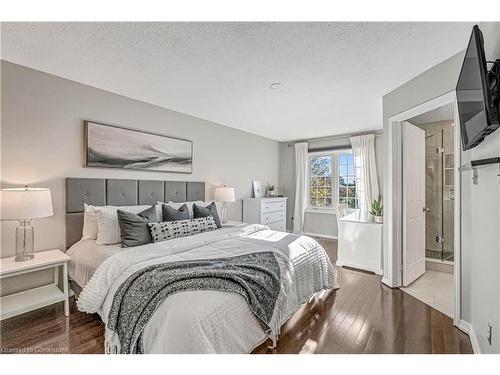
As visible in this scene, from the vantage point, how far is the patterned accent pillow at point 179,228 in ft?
8.04

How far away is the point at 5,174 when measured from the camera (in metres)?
2.20

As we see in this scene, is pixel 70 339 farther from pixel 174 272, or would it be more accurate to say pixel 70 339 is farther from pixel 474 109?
pixel 474 109

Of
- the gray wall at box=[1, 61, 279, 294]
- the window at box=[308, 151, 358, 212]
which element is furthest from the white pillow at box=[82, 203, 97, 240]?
the window at box=[308, 151, 358, 212]

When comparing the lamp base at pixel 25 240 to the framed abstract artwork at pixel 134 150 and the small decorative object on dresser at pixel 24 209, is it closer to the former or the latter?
the small decorative object on dresser at pixel 24 209

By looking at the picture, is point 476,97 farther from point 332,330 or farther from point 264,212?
point 264,212

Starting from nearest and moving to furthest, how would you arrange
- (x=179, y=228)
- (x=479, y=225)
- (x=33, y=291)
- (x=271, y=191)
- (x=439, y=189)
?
(x=479, y=225) → (x=33, y=291) → (x=179, y=228) → (x=439, y=189) → (x=271, y=191)

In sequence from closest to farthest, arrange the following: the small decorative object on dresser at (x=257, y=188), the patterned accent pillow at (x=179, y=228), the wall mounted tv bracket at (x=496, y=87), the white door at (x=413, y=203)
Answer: the wall mounted tv bracket at (x=496, y=87) → the patterned accent pillow at (x=179, y=228) → the white door at (x=413, y=203) → the small decorative object on dresser at (x=257, y=188)

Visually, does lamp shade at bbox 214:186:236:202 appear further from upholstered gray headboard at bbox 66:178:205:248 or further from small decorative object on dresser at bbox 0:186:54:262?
small decorative object on dresser at bbox 0:186:54:262

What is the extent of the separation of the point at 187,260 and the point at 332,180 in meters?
4.48

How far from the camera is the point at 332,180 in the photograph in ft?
18.3

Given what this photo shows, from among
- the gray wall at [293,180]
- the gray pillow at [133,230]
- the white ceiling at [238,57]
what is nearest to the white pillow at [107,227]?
the gray pillow at [133,230]

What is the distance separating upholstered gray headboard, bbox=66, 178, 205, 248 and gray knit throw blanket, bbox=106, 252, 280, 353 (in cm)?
143

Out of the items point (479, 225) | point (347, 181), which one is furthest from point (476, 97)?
point (347, 181)

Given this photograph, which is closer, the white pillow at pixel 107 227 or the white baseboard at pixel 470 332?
the white baseboard at pixel 470 332
